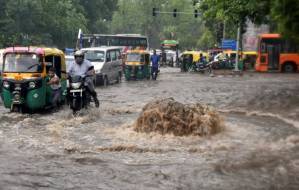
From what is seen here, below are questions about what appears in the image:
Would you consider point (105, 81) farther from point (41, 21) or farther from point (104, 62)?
point (41, 21)

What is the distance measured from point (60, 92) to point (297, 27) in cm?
666

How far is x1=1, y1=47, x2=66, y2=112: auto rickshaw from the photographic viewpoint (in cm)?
1598

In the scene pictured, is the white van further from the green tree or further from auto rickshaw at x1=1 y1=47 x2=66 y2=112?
the green tree

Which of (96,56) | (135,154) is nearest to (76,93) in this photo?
(135,154)

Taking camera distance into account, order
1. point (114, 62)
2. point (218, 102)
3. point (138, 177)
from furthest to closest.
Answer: point (114, 62) < point (218, 102) < point (138, 177)

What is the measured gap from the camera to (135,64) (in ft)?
111

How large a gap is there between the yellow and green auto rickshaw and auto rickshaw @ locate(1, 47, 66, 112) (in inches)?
664

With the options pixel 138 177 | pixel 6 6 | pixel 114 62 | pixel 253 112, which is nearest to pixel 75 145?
pixel 138 177

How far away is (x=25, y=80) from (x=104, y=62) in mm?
12578

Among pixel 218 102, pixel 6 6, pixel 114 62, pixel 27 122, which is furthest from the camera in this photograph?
pixel 6 6

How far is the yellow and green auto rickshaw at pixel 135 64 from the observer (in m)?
33.6

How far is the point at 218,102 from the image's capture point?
21562 millimetres

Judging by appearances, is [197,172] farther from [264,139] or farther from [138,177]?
[264,139]

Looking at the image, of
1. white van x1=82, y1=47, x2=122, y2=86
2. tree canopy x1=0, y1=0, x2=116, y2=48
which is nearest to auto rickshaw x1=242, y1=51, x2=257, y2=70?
tree canopy x1=0, y1=0, x2=116, y2=48
